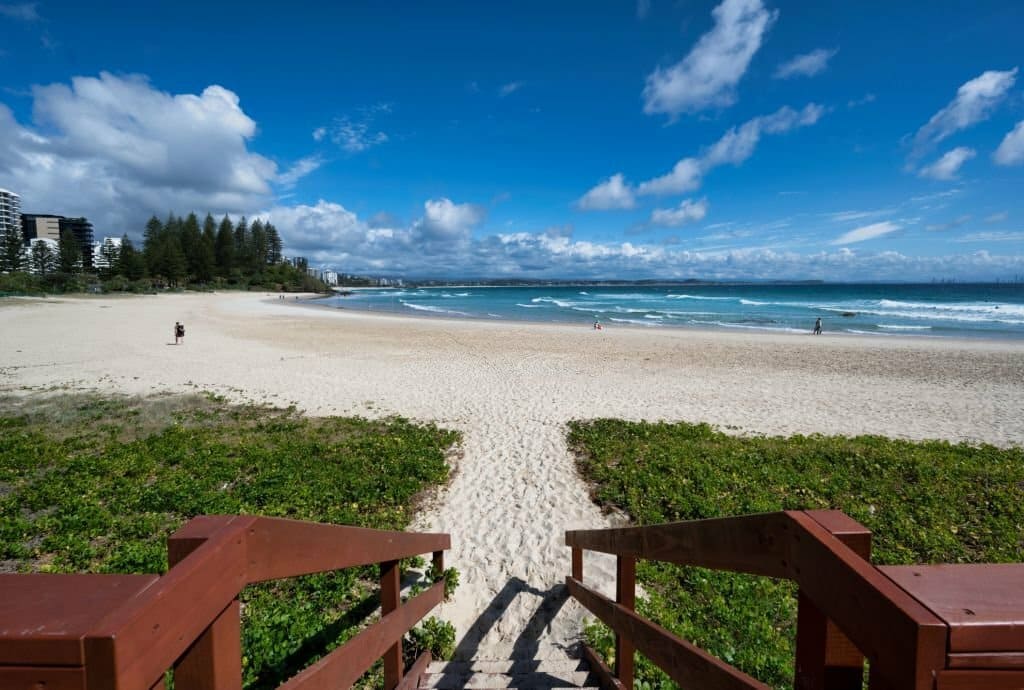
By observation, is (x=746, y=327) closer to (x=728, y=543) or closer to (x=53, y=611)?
(x=728, y=543)

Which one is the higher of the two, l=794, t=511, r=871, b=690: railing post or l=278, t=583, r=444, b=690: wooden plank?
l=794, t=511, r=871, b=690: railing post

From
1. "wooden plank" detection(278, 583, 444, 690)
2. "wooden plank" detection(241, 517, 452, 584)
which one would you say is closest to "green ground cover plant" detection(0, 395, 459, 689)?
"wooden plank" detection(278, 583, 444, 690)

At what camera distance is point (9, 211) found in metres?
127

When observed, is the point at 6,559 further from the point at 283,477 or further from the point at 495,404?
the point at 495,404

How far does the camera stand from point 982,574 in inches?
36.2

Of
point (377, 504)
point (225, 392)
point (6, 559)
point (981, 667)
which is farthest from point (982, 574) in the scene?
point (225, 392)

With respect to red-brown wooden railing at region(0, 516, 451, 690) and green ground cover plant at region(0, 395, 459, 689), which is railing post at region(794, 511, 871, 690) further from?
green ground cover plant at region(0, 395, 459, 689)

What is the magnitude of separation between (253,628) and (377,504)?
2.49 m

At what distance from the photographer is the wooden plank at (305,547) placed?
1289 mm

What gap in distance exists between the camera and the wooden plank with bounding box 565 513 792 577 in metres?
1.26

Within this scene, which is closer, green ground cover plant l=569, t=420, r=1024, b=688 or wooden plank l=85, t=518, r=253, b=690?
wooden plank l=85, t=518, r=253, b=690

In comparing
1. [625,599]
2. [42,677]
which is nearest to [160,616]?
[42,677]

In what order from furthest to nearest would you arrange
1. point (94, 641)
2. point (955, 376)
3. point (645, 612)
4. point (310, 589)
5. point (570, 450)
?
point (955, 376)
point (570, 450)
point (310, 589)
point (645, 612)
point (94, 641)

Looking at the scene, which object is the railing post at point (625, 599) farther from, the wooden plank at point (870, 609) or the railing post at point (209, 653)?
the railing post at point (209, 653)
